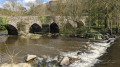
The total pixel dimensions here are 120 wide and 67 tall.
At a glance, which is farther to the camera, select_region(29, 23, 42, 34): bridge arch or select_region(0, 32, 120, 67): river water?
select_region(29, 23, 42, 34): bridge arch

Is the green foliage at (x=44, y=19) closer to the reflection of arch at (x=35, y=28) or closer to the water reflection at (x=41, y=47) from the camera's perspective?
the reflection of arch at (x=35, y=28)

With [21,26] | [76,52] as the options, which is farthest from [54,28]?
[76,52]

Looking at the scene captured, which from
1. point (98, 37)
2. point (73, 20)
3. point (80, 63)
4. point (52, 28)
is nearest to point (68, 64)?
point (80, 63)

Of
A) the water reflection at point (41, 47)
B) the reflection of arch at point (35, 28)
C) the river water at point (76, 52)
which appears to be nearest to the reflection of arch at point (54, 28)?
the reflection of arch at point (35, 28)

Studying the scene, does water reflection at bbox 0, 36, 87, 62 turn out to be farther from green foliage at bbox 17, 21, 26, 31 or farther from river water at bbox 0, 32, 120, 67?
green foliage at bbox 17, 21, 26, 31

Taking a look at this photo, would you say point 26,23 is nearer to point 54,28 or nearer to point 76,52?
point 54,28

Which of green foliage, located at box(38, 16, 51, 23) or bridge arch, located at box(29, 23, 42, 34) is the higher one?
green foliage, located at box(38, 16, 51, 23)

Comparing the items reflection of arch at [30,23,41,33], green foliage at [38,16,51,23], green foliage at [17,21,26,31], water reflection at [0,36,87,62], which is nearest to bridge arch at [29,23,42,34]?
reflection of arch at [30,23,41,33]

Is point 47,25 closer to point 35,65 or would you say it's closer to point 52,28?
point 52,28

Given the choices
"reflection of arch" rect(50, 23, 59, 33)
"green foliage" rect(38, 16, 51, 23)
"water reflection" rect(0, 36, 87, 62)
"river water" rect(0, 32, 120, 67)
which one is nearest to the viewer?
"river water" rect(0, 32, 120, 67)

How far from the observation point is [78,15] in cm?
3209

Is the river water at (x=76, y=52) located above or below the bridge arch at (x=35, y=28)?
below

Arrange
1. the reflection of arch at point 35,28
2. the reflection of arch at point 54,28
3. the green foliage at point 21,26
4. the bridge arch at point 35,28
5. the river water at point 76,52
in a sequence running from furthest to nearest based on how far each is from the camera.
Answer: the reflection of arch at point 54,28
the reflection of arch at point 35,28
the bridge arch at point 35,28
the green foliage at point 21,26
the river water at point 76,52

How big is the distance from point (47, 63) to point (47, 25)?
25479 mm
